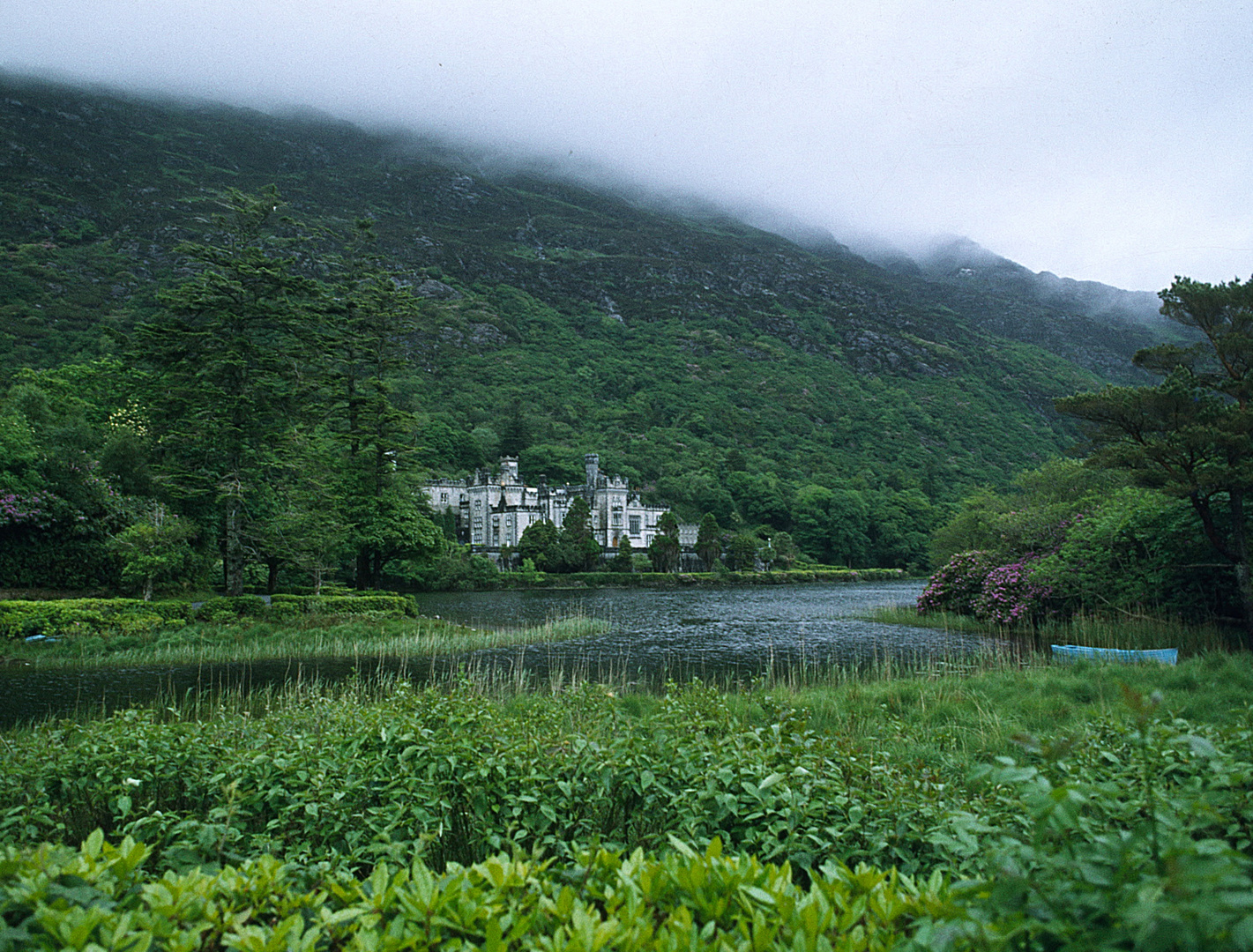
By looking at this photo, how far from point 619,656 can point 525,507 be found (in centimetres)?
7190

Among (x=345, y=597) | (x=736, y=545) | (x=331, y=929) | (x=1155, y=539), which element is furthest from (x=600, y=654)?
(x=736, y=545)

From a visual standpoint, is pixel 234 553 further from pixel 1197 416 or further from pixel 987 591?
pixel 1197 416

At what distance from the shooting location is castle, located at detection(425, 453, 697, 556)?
87688mm

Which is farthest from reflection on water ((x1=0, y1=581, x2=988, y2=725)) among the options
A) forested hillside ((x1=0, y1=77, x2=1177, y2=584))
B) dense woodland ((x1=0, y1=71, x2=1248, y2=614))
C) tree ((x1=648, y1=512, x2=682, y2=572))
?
forested hillside ((x1=0, y1=77, x2=1177, y2=584))

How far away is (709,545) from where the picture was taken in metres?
69.5

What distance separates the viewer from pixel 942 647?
18.5 meters

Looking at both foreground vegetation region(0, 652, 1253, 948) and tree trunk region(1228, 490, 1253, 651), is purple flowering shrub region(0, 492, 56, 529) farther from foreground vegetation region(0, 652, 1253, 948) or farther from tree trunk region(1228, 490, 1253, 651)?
tree trunk region(1228, 490, 1253, 651)

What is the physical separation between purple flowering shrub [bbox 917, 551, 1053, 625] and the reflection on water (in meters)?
1.84

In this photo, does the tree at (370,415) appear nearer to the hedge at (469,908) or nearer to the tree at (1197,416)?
the tree at (1197,416)

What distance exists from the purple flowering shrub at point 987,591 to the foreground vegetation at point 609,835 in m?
16.8

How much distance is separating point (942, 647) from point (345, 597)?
17722mm

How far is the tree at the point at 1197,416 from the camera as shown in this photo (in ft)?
42.4

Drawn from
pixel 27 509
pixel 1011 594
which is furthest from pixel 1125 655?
pixel 27 509

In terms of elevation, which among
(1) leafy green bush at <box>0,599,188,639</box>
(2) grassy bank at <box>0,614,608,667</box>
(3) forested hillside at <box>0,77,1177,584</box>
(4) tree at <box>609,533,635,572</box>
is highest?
(3) forested hillside at <box>0,77,1177,584</box>
